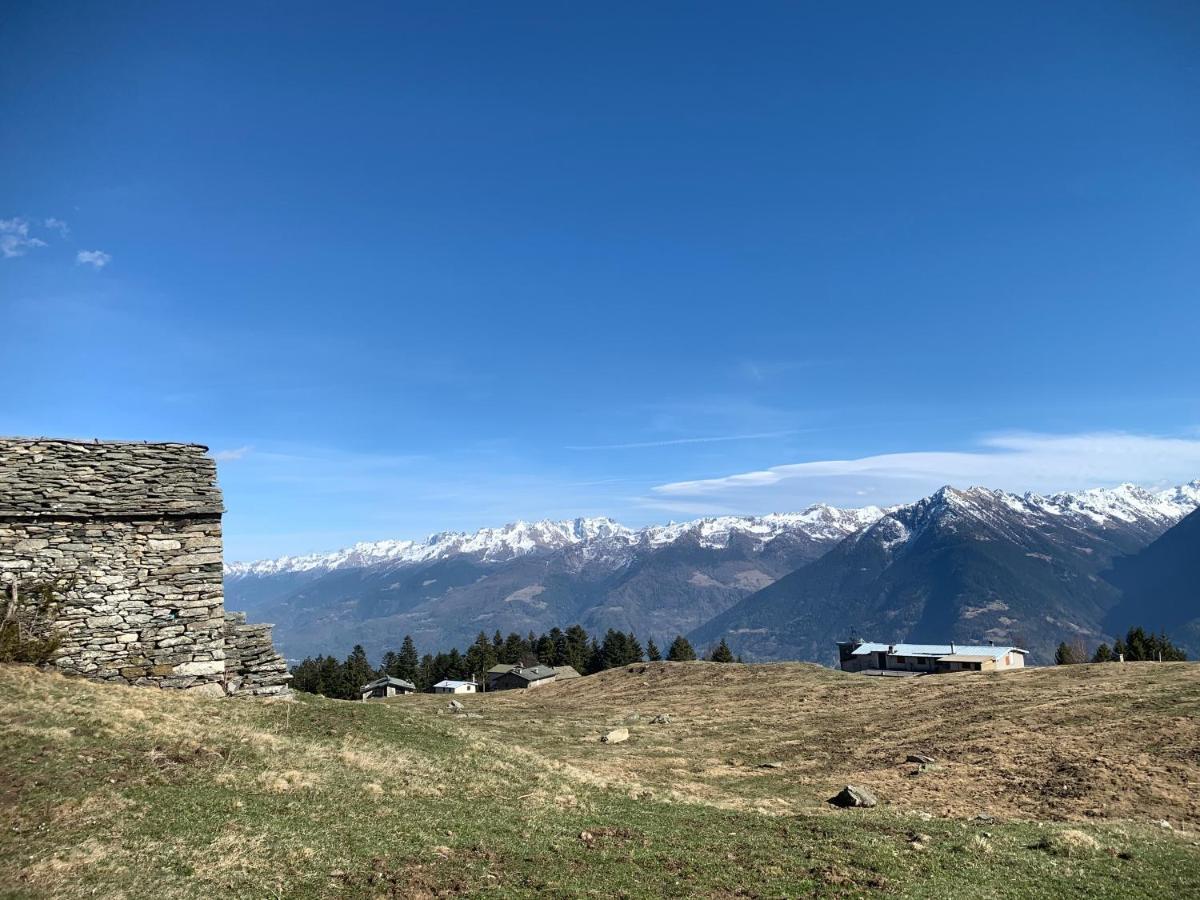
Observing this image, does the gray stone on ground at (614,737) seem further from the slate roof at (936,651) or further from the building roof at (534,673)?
the slate roof at (936,651)

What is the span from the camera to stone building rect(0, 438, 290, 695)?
23.0 metres

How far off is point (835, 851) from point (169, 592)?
23.7 metres

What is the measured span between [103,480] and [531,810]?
20.3 meters

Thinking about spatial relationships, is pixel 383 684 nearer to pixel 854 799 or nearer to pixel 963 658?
pixel 963 658

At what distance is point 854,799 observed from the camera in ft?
78.6

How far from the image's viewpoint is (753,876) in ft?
47.5

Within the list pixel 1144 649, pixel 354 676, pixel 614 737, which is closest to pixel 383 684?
pixel 354 676

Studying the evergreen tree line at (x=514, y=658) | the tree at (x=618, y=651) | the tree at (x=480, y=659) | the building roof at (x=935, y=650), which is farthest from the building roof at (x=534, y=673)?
the building roof at (x=935, y=650)

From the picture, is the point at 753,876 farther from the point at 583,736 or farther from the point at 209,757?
the point at 583,736

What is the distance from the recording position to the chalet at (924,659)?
352 ft

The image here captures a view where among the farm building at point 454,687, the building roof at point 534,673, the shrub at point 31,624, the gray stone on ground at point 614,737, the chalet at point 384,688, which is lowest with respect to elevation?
the farm building at point 454,687

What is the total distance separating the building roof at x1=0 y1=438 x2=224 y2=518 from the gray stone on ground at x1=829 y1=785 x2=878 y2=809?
2600cm

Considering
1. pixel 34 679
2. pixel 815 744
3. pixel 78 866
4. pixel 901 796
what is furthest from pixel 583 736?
pixel 78 866

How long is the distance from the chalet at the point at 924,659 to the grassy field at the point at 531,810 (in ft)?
259
